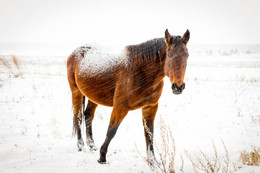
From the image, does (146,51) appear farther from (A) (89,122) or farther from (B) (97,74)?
(A) (89,122)

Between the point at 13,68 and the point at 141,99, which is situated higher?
the point at 141,99

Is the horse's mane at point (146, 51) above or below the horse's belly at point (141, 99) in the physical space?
above

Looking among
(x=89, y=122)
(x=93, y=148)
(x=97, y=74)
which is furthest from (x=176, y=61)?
(x=93, y=148)

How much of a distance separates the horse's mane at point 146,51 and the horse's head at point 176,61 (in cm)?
25

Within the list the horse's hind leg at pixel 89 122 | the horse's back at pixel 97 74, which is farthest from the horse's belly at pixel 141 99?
the horse's hind leg at pixel 89 122

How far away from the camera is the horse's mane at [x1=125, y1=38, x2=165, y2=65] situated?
2490 mm

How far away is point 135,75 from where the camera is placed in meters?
2.53

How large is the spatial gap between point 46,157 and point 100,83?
6.62 ft

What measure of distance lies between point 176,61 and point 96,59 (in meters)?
1.76

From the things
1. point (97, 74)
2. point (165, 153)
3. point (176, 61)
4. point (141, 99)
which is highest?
point (176, 61)

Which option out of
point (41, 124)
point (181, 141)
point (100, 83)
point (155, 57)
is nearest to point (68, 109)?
point (41, 124)

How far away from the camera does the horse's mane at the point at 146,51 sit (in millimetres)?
2490

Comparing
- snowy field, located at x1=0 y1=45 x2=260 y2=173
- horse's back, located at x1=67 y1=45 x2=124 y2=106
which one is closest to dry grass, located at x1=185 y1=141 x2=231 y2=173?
snowy field, located at x1=0 y1=45 x2=260 y2=173

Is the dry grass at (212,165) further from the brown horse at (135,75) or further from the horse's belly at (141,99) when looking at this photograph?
the horse's belly at (141,99)
